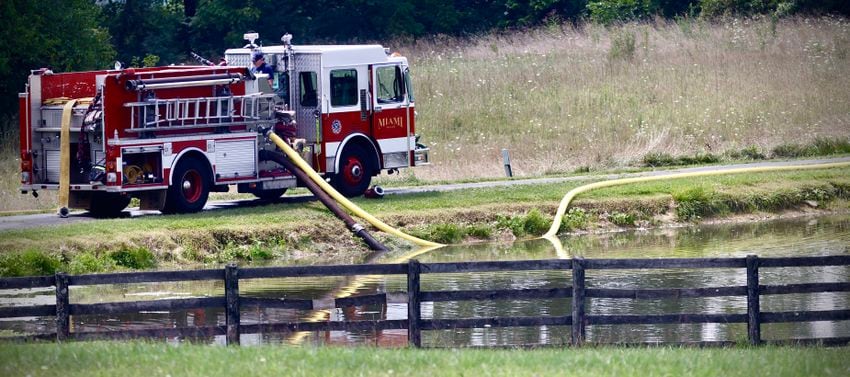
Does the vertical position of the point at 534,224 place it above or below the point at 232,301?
above

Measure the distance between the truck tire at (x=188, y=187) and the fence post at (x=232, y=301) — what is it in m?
10.9

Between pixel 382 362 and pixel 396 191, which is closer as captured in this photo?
pixel 382 362

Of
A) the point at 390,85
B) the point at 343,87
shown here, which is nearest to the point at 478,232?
the point at 390,85

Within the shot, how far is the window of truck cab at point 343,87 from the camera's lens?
28156 mm

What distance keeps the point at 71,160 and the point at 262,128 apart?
11.9ft

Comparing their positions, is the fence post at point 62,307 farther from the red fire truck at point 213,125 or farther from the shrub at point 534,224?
the shrub at point 534,224

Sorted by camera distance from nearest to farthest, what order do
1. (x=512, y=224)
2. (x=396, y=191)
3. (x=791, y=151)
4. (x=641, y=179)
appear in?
(x=512, y=224) < (x=396, y=191) < (x=641, y=179) < (x=791, y=151)

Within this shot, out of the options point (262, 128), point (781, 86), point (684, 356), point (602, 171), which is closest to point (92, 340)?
point (684, 356)

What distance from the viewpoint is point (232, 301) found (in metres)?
14.9

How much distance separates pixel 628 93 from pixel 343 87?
1774 cm

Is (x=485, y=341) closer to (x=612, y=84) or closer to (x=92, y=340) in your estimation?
(x=92, y=340)

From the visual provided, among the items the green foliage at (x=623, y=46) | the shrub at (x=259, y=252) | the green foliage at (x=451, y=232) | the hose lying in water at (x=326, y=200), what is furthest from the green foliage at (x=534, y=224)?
the green foliage at (x=623, y=46)

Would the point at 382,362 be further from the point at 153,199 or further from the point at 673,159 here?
the point at 673,159

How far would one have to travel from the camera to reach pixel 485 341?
16812 mm
